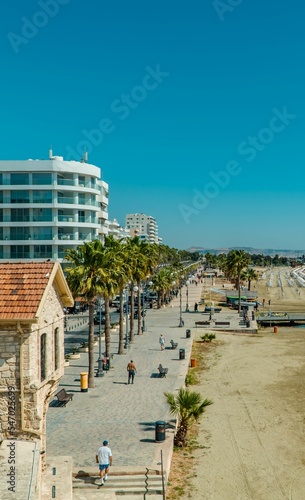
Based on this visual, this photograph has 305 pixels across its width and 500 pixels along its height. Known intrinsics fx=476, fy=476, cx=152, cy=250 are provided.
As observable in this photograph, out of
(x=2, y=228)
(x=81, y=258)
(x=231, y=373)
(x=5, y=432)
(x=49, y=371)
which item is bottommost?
(x=231, y=373)

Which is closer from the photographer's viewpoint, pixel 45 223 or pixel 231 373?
pixel 231 373

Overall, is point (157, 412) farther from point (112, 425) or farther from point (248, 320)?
point (248, 320)

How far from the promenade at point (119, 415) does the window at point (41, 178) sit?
31714 mm

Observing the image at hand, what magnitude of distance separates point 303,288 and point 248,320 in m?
67.7

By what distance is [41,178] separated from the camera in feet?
206

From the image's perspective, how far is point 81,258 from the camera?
27859 mm

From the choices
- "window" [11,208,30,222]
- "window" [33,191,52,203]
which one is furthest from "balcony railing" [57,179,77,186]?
"window" [11,208,30,222]

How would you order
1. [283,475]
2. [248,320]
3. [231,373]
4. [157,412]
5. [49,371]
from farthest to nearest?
1. [248,320]
2. [231,373]
3. [157,412]
4. [283,475]
5. [49,371]

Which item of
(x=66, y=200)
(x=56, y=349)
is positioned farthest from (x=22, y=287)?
(x=66, y=200)

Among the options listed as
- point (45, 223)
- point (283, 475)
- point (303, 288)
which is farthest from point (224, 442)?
point (303, 288)

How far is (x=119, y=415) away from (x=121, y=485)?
672cm

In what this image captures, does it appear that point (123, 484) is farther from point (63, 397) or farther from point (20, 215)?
point (20, 215)

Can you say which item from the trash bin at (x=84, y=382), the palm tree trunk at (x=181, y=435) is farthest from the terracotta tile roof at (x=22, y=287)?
the trash bin at (x=84, y=382)

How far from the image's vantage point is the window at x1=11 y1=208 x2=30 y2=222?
62.6 m
